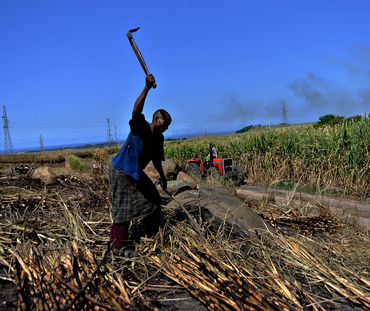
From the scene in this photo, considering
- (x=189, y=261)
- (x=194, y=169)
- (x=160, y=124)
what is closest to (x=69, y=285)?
(x=189, y=261)

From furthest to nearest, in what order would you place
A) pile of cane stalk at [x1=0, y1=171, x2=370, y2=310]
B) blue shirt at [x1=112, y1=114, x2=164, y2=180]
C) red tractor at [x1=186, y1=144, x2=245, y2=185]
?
red tractor at [x1=186, y1=144, x2=245, y2=185] → blue shirt at [x1=112, y1=114, x2=164, y2=180] → pile of cane stalk at [x1=0, y1=171, x2=370, y2=310]

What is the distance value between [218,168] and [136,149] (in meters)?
8.02

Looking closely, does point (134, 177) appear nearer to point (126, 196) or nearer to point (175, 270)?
point (126, 196)

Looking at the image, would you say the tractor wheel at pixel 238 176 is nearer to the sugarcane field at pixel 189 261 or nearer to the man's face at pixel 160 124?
the sugarcane field at pixel 189 261

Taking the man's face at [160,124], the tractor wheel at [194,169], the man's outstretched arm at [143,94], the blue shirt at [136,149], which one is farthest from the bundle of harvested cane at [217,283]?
the tractor wheel at [194,169]

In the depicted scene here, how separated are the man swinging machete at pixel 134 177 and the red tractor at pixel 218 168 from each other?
23.5 feet

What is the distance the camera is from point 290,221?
5125 mm

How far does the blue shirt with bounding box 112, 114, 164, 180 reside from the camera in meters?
3.33

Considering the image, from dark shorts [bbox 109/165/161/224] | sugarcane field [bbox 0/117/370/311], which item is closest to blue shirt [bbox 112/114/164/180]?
dark shorts [bbox 109/165/161/224]

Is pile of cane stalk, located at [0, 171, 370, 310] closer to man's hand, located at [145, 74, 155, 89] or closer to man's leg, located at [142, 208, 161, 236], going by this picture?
man's leg, located at [142, 208, 161, 236]

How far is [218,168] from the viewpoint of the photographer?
37.0ft

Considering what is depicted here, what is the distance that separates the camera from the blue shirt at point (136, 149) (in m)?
3.33

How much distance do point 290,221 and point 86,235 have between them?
2.97 metres

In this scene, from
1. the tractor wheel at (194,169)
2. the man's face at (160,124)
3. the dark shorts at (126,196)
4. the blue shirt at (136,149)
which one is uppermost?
the man's face at (160,124)
